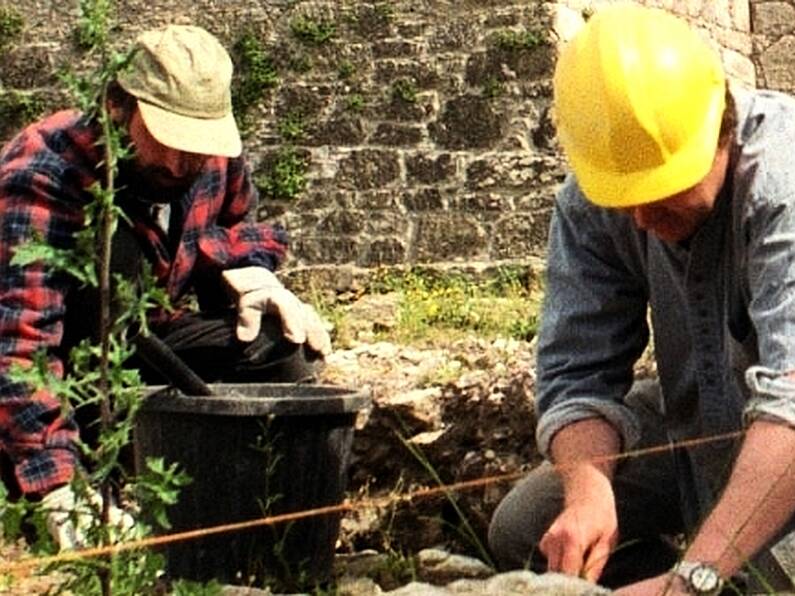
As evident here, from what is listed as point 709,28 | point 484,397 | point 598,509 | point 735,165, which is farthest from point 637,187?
point 709,28

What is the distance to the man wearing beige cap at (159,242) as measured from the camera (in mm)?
3918

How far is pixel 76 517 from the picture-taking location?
104 inches

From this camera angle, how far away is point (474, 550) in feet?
13.4

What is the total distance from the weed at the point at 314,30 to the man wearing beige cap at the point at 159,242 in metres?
5.01

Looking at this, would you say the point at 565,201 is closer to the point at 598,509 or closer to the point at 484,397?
the point at 598,509

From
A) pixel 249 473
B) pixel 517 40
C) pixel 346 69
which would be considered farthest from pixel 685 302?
pixel 346 69

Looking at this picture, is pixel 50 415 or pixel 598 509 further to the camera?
pixel 50 415

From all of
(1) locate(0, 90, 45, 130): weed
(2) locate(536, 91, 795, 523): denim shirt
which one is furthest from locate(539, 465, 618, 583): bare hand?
(1) locate(0, 90, 45, 130): weed

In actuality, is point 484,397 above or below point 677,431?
below

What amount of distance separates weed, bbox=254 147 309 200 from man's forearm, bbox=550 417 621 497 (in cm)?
637

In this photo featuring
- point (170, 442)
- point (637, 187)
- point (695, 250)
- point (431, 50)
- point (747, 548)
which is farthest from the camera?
point (431, 50)

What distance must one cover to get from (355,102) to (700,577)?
703 centimetres

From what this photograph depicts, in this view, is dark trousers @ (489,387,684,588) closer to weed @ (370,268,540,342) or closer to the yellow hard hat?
the yellow hard hat

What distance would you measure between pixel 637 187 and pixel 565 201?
1.28 feet
